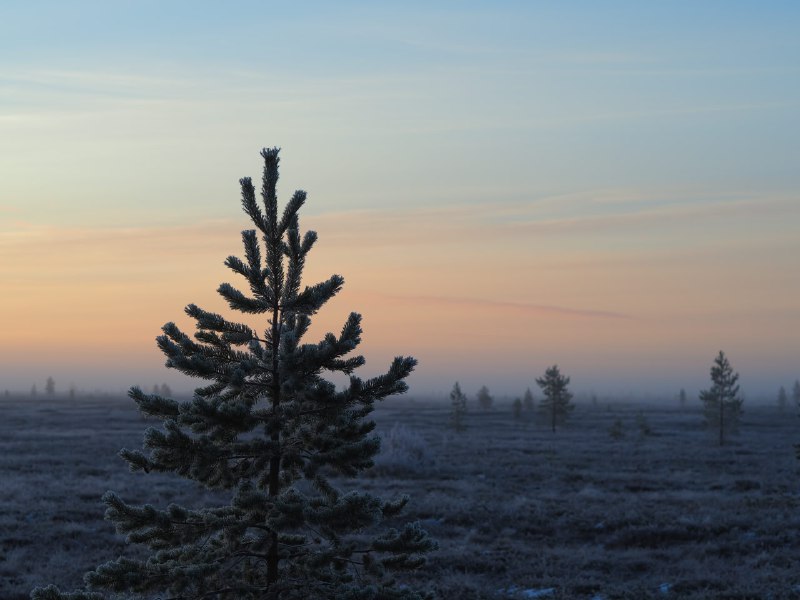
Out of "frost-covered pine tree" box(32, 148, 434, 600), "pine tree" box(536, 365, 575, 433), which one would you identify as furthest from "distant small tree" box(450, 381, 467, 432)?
"frost-covered pine tree" box(32, 148, 434, 600)

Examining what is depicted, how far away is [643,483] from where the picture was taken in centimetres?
3334

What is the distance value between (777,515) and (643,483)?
960cm

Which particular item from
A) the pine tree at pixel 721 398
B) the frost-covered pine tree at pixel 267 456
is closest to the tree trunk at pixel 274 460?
the frost-covered pine tree at pixel 267 456

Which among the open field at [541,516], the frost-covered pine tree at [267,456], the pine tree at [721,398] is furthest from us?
the pine tree at [721,398]

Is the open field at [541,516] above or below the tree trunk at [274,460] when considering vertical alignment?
below

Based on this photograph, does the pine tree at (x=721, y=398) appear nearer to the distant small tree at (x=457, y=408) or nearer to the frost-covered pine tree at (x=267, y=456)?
the distant small tree at (x=457, y=408)

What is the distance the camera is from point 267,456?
5.78m

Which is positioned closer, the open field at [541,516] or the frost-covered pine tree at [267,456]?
the frost-covered pine tree at [267,456]

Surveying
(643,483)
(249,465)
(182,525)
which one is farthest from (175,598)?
(643,483)

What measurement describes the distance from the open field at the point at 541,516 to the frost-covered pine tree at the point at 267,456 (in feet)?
35.5

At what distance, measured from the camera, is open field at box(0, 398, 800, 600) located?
54.8 feet

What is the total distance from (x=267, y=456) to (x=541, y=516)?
20067 millimetres

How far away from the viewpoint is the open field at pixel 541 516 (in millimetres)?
16703

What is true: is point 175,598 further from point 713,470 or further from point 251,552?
point 713,470
